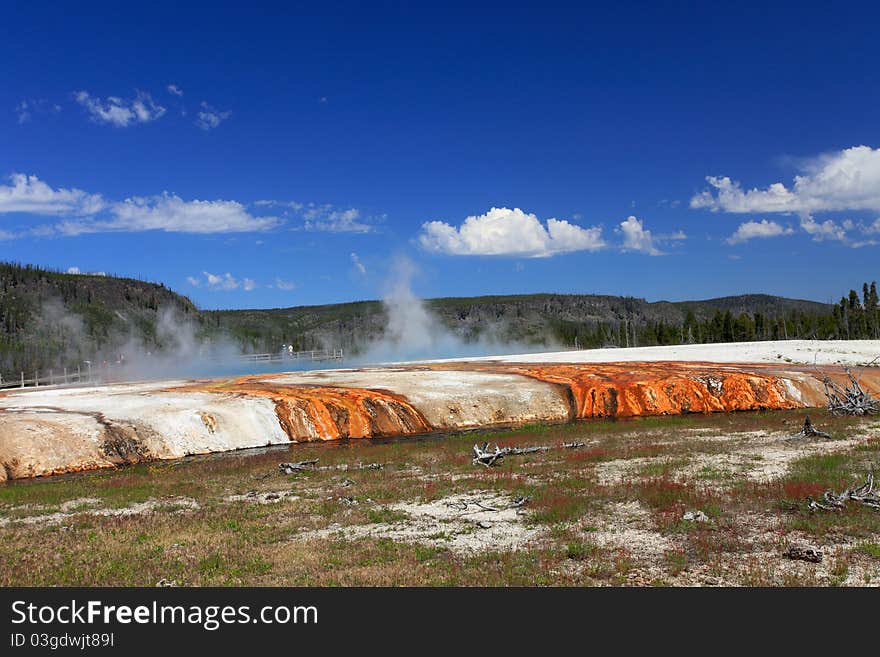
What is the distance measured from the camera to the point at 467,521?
1664 cm

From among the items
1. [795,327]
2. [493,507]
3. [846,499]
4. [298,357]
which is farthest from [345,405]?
[795,327]

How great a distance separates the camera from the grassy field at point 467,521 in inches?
484

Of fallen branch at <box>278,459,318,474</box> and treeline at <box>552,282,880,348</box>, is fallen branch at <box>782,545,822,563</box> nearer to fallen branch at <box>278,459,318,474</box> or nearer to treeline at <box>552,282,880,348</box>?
fallen branch at <box>278,459,318,474</box>

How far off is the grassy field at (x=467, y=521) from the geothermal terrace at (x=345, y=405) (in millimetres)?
5086

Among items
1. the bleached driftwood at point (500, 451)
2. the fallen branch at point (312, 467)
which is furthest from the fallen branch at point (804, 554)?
the fallen branch at point (312, 467)

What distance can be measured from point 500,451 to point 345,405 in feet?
55.3

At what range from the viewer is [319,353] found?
425ft

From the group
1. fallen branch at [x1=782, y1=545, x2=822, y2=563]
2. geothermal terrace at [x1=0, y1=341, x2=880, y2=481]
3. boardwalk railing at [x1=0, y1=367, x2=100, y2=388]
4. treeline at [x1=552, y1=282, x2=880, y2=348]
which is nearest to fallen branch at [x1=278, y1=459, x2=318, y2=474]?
geothermal terrace at [x1=0, y1=341, x2=880, y2=481]

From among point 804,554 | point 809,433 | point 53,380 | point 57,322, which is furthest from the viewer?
point 57,322

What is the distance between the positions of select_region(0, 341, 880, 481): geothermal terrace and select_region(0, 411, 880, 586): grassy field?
509 centimetres

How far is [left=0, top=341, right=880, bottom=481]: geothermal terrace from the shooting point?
105ft

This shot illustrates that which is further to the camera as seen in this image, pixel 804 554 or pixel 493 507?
pixel 493 507

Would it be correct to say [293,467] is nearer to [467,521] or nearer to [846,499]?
[467,521]

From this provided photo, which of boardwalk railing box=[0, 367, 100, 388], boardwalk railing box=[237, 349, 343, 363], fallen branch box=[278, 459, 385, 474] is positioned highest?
boardwalk railing box=[237, 349, 343, 363]
